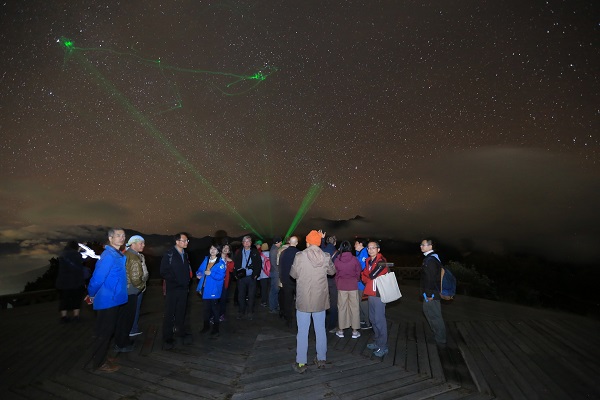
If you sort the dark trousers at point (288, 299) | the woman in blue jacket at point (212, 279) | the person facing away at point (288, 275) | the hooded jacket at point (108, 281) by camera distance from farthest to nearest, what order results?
the dark trousers at point (288, 299)
the person facing away at point (288, 275)
the woman in blue jacket at point (212, 279)
the hooded jacket at point (108, 281)

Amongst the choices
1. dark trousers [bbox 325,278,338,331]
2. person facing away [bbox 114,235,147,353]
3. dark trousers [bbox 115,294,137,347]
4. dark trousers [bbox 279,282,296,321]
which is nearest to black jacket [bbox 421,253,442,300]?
dark trousers [bbox 325,278,338,331]

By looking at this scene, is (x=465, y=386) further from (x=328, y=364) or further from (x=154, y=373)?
(x=154, y=373)

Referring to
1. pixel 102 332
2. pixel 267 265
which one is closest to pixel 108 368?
pixel 102 332

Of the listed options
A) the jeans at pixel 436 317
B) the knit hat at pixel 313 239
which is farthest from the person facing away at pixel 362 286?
the knit hat at pixel 313 239

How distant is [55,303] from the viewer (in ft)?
34.8

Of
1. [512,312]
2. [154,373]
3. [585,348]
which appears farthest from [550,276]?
[154,373]

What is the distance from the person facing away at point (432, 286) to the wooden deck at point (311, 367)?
0.39 meters

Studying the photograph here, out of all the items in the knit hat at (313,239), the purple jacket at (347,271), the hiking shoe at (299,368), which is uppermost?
the knit hat at (313,239)

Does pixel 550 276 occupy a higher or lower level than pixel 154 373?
lower

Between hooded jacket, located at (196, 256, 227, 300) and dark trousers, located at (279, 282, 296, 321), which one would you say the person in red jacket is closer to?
dark trousers, located at (279, 282, 296, 321)

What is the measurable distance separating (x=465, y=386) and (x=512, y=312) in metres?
6.34

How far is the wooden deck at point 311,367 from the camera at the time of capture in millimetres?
4164

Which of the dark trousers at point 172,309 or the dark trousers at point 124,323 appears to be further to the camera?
the dark trousers at point 172,309

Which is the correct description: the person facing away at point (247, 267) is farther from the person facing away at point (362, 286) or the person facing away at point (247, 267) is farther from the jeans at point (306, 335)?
the jeans at point (306, 335)
